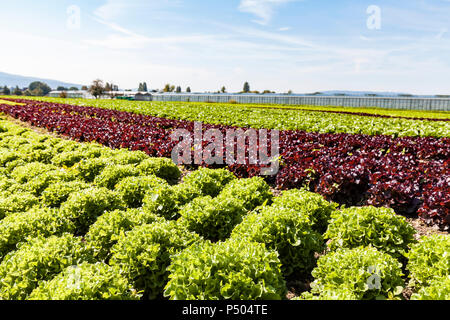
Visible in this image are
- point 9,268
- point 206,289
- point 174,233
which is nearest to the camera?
point 206,289

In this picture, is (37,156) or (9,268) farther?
(37,156)

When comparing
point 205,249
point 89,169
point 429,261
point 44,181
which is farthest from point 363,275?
point 89,169

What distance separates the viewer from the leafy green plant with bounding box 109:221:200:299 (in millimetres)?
4539

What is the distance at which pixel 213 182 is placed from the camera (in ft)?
26.5

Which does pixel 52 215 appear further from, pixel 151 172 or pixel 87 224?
pixel 151 172

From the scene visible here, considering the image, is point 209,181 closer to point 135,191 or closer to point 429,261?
point 135,191

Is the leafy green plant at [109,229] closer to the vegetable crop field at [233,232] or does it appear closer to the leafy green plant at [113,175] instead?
the vegetable crop field at [233,232]

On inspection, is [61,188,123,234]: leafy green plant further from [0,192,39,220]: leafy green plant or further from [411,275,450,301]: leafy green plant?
[411,275,450,301]: leafy green plant

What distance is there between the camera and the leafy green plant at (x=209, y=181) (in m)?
7.94

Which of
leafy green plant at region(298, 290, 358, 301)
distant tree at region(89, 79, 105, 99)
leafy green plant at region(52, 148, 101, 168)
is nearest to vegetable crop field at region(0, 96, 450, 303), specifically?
leafy green plant at region(298, 290, 358, 301)

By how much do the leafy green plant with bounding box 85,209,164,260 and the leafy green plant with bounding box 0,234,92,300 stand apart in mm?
494

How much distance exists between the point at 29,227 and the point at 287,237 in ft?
14.9

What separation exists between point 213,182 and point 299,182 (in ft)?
8.80

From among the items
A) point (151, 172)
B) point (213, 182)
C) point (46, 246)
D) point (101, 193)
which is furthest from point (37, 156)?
point (46, 246)
